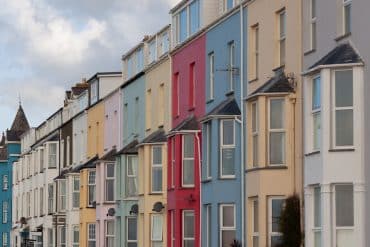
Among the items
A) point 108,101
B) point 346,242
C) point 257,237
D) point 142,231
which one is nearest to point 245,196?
point 257,237

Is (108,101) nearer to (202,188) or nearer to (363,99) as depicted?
(202,188)

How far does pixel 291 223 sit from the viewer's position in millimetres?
34000

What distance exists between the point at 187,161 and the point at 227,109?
603 centimetres

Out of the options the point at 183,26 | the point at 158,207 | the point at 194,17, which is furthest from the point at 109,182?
the point at 194,17

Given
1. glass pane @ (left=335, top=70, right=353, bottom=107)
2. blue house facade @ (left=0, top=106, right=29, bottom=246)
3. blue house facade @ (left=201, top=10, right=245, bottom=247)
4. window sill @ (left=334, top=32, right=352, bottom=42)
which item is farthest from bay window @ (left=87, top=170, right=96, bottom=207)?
blue house facade @ (left=0, top=106, right=29, bottom=246)

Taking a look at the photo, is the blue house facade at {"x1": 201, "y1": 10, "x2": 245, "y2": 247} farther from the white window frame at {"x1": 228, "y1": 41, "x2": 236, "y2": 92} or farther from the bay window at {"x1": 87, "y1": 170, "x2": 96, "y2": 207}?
the bay window at {"x1": 87, "y1": 170, "x2": 96, "y2": 207}

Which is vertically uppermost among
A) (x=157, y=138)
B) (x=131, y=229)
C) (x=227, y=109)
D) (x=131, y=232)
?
(x=227, y=109)

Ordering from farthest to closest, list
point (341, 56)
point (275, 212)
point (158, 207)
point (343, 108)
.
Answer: point (158, 207), point (275, 212), point (341, 56), point (343, 108)

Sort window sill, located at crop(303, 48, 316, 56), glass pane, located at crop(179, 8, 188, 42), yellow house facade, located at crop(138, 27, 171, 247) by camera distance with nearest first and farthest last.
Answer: window sill, located at crop(303, 48, 316, 56) < glass pane, located at crop(179, 8, 188, 42) < yellow house facade, located at crop(138, 27, 171, 247)

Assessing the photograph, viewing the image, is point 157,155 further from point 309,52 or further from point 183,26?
point 309,52

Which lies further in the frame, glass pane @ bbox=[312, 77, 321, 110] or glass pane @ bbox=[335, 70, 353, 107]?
glass pane @ bbox=[312, 77, 321, 110]

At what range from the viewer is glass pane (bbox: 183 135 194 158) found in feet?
146

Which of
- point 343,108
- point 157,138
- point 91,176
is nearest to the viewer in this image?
point 343,108

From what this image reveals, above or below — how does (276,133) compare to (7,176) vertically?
below
